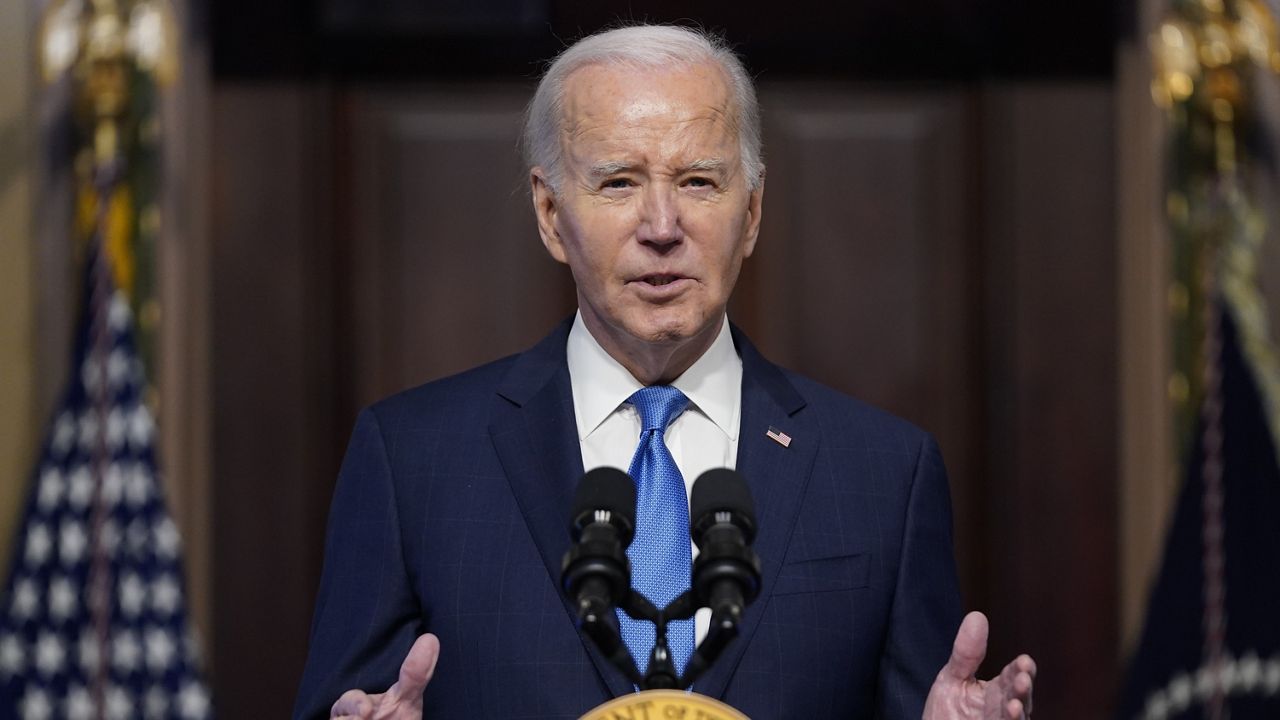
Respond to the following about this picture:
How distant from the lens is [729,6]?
14.0 ft

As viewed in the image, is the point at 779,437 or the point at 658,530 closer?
the point at 658,530

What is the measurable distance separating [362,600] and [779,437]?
0.57m

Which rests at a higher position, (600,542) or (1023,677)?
(600,542)

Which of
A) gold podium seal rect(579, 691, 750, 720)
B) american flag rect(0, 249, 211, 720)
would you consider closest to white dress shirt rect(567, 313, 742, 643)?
gold podium seal rect(579, 691, 750, 720)

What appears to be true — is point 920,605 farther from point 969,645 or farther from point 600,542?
point 600,542

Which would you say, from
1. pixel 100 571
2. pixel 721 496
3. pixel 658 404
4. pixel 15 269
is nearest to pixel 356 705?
pixel 721 496

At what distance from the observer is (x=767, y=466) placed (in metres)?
2.16

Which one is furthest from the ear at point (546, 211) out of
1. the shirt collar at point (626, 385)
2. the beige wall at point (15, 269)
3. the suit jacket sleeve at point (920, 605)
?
the beige wall at point (15, 269)

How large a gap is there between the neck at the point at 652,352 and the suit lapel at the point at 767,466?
0.30ft

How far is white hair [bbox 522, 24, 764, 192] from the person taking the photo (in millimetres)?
2127

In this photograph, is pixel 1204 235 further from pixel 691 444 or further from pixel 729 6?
pixel 691 444

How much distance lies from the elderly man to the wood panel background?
2024 mm

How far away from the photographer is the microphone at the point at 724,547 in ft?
5.11

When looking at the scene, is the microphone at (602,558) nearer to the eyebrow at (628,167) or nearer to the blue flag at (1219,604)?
the eyebrow at (628,167)
